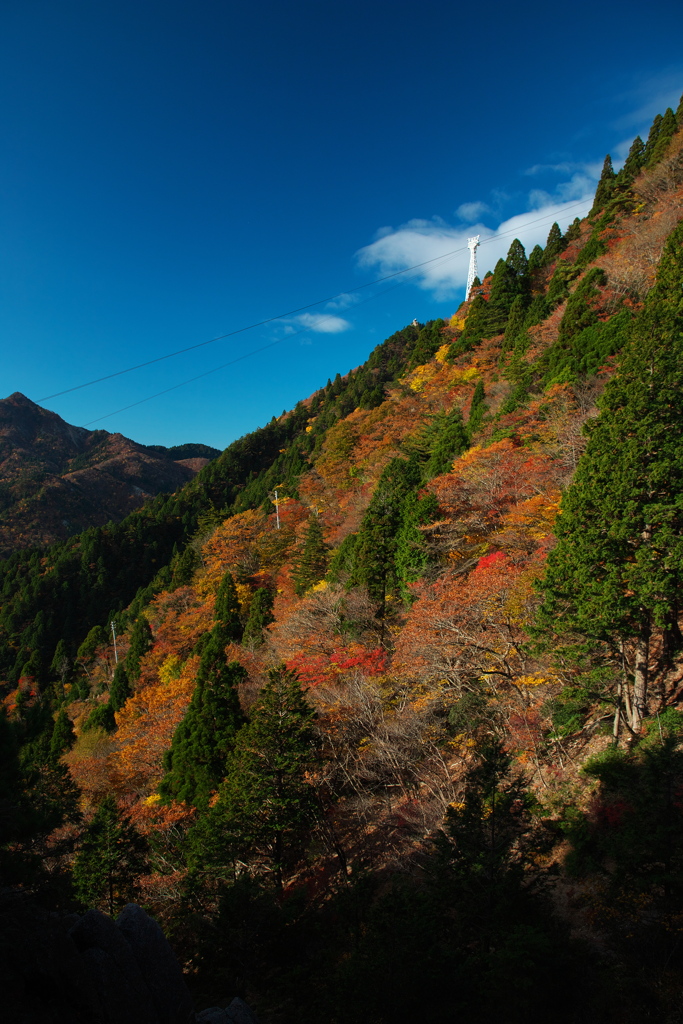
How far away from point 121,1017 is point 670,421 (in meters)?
13.9

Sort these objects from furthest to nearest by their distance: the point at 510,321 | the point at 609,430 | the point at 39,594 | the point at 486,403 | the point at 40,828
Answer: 1. the point at 39,594
2. the point at 510,321
3. the point at 486,403
4. the point at 609,430
5. the point at 40,828

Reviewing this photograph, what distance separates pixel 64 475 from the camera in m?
134

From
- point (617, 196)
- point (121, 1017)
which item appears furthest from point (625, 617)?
point (617, 196)

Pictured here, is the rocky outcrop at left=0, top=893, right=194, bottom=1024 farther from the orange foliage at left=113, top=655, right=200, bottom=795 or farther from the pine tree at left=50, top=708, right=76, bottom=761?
the pine tree at left=50, top=708, right=76, bottom=761

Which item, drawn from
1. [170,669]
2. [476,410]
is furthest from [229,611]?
[476,410]

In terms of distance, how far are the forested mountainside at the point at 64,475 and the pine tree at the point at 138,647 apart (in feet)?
229

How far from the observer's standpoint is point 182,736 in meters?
17.8

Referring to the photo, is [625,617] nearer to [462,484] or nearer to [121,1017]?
[462,484]

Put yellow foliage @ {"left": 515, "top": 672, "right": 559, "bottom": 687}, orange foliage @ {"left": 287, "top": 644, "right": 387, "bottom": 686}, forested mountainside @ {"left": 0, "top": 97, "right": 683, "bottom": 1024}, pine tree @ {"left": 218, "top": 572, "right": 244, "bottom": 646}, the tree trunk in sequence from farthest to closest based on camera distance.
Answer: pine tree @ {"left": 218, "top": 572, "right": 244, "bottom": 646}, orange foliage @ {"left": 287, "top": 644, "right": 387, "bottom": 686}, yellow foliage @ {"left": 515, "top": 672, "right": 559, "bottom": 687}, the tree trunk, forested mountainside @ {"left": 0, "top": 97, "right": 683, "bottom": 1024}

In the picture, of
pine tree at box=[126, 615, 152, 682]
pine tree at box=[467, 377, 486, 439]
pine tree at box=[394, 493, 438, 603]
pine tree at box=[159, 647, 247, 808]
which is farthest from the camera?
pine tree at box=[126, 615, 152, 682]

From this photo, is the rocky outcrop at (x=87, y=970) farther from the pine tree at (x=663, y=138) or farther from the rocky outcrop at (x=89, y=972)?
the pine tree at (x=663, y=138)

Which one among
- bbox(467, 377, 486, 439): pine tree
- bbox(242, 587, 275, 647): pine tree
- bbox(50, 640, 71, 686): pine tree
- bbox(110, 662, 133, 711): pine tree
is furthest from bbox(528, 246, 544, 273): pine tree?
bbox(50, 640, 71, 686): pine tree

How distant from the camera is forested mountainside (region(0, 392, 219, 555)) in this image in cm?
10138

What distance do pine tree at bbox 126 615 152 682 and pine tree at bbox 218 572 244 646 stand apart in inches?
365
